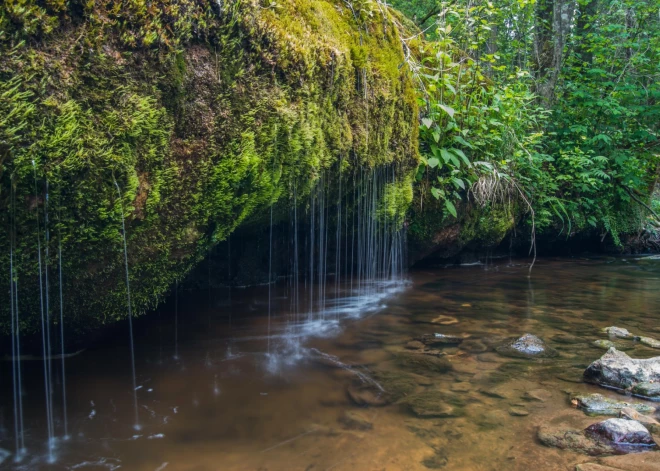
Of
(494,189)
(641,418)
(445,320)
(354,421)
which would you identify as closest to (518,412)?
(641,418)

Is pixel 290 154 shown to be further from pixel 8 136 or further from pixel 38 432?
pixel 38 432

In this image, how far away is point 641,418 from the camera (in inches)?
130

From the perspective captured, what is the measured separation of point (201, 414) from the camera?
332cm

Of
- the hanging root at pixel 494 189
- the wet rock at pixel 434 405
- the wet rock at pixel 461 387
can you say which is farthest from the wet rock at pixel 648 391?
the hanging root at pixel 494 189

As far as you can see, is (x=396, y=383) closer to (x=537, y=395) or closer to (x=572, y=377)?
(x=537, y=395)

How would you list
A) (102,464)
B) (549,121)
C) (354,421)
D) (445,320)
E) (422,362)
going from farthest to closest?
(549,121)
(445,320)
(422,362)
(354,421)
(102,464)

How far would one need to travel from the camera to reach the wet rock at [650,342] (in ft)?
16.2

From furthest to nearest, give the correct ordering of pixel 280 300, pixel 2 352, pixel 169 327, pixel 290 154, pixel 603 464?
pixel 280 300 → pixel 169 327 → pixel 290 154 → pixel 2 352 → pixel 603 464

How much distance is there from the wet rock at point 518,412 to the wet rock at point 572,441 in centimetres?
20

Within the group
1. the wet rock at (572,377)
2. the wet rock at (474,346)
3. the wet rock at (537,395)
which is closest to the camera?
the wet rock at (537,395)

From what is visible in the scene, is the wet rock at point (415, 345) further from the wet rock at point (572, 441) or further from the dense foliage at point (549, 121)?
the dense foliage at point (549, 121)

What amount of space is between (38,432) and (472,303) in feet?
17.2

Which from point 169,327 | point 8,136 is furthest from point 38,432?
point 169,327

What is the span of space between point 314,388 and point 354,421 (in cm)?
59
